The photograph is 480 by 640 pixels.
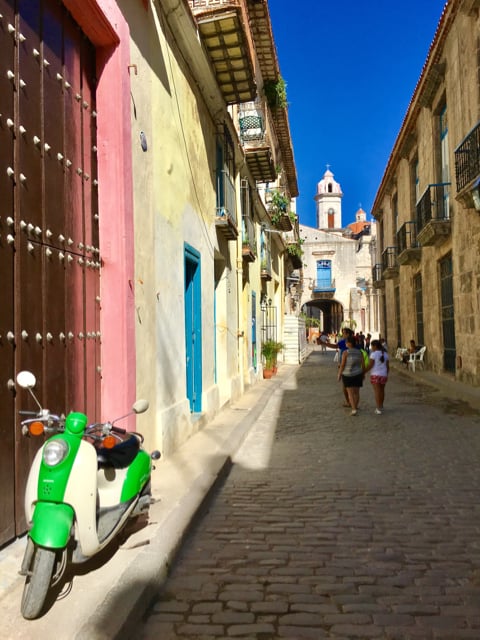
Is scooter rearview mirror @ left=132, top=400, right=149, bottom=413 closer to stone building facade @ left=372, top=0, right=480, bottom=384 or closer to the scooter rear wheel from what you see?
the scooter rear wheel

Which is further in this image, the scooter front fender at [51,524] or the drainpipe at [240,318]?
the drainpipe at [240,318]

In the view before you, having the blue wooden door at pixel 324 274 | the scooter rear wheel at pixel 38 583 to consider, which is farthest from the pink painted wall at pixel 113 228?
the blue wooden door at pixel 324 274

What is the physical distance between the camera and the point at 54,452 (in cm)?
281

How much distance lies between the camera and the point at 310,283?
53656mm

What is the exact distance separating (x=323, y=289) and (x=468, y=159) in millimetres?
40061

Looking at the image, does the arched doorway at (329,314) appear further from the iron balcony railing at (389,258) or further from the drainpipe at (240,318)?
the drainpipe at (240,318)

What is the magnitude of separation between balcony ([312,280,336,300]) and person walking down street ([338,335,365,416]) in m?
42.9

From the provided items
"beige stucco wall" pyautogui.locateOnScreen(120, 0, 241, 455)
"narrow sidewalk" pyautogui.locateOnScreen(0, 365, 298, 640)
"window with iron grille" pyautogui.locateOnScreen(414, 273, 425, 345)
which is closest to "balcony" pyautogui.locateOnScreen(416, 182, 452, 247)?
"window with iron grille" pyautogui.locateOnScreen(414, 273, 425, 345)

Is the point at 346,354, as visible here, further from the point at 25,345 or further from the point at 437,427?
the point at 25,345

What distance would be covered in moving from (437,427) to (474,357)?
5362 mm

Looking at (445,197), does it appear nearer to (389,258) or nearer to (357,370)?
(357,370)

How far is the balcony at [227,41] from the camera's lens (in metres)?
7.97

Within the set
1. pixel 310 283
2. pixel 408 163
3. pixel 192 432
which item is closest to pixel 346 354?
pixel 192 432

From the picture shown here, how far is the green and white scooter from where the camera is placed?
269 centimetres
